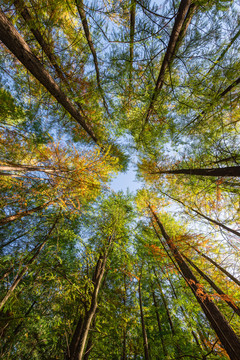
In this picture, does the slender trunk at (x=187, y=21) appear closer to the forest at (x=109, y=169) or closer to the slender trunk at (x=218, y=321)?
the forest at (x=109, y=169)

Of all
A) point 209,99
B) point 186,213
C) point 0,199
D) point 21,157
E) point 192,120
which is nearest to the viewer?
point 209,99

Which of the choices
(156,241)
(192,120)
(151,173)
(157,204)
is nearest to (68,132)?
(151,173)

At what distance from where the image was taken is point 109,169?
503 cm

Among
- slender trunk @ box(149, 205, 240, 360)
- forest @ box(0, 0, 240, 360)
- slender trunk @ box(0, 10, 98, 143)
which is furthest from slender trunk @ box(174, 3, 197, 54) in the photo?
slender trunk @ box(149, 205, 240, 360)

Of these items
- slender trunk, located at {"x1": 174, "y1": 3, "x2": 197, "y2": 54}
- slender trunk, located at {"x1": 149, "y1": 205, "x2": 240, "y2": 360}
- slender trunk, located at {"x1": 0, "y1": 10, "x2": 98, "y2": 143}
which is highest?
slender trunk, located at {"x1": 174, "y1": 3, "x2": 197, "y2": 54}

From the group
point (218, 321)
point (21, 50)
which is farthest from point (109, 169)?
point (218, 321)

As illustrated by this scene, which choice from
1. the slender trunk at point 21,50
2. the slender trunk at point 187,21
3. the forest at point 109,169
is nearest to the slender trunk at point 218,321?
the forest at point 109,169

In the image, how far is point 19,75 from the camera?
4148mm

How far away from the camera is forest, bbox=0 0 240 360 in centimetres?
252

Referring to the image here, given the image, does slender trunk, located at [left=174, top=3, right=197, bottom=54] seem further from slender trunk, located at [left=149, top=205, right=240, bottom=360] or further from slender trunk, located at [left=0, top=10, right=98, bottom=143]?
slender trunk, located at [left=149, top=205, right=240, bottom=360]

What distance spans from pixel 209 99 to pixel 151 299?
9.84 meters

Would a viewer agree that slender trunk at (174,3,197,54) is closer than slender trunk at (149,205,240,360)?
No

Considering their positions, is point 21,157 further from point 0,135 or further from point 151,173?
point 151,173

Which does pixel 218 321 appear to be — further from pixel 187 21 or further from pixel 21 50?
pixel 21 50
